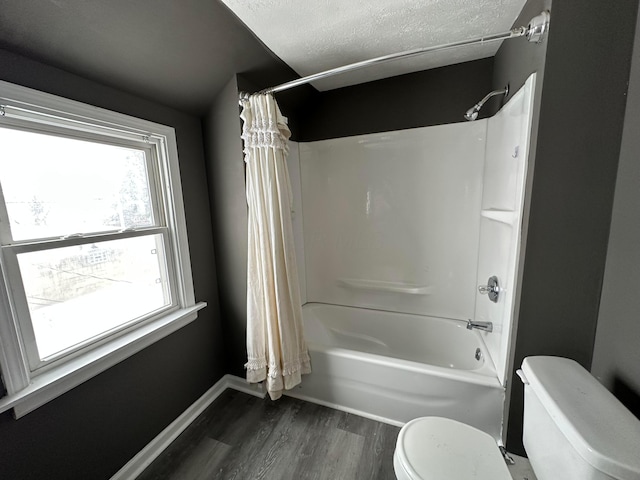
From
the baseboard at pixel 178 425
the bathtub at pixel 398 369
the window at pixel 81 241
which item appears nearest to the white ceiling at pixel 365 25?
the window at pixel 81 241

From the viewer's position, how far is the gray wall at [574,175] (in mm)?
914

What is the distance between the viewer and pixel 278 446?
149 cm

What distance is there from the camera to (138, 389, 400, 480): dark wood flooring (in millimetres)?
1344

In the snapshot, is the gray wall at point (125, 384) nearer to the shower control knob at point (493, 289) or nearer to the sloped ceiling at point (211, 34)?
the sloped ceiling at point (211, 34)

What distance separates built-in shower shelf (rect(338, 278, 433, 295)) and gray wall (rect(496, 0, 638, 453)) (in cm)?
96

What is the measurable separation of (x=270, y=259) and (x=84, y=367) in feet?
3.22

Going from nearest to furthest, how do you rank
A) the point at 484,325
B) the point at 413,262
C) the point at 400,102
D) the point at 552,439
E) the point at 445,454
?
1. the point at 552,439
2. the point at 445,454
3. the point at 484,325
4. the point at 400,102
5. the point at 413,262

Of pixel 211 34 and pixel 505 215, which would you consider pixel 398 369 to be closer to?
pixel 505 215

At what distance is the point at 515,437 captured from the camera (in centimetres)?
124

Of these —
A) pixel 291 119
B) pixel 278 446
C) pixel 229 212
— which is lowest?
pixel 278 446

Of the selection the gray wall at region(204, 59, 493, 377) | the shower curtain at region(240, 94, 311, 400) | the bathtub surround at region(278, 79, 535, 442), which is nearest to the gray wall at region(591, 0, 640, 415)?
the bathtub surround at region(278, 79, 535, 442)

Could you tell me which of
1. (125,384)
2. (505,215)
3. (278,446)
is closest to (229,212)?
(125,384)

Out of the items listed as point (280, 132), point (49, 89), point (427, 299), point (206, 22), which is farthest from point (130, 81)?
point (427, 299)

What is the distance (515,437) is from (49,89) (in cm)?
266
